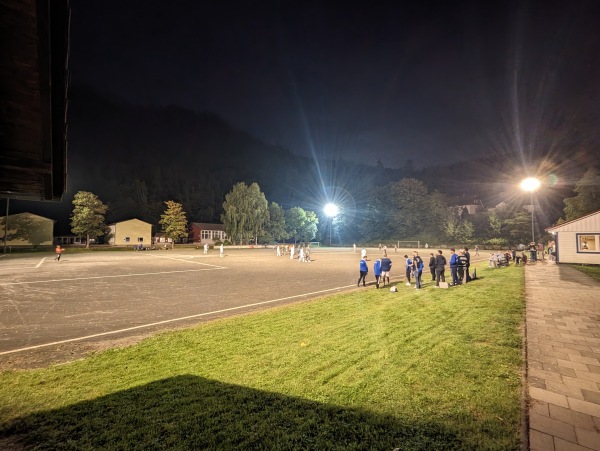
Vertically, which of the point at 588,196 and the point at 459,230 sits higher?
the point at 588,196

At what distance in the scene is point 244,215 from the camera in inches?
2478

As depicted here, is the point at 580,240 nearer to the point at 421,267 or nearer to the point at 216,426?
the point at 421,267

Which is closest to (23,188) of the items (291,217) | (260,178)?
(291,217)

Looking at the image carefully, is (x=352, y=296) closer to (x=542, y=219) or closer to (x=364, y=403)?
(x=364, y=403)

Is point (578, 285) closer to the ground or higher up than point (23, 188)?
closer to the ground

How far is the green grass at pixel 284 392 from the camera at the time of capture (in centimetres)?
293

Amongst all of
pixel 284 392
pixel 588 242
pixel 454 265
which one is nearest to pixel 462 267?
pixel 454 265

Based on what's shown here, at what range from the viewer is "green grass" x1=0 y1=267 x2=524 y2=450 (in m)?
2.93

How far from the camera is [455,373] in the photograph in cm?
432

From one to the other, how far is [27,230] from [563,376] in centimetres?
7508

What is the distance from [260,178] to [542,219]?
292 feet

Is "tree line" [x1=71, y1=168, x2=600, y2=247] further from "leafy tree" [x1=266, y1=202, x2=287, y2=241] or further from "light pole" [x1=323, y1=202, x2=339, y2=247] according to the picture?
"light pole" [x1=323, y1=202, x2=339, y2=247]

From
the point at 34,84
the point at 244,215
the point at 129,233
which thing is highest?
the point at 244,215

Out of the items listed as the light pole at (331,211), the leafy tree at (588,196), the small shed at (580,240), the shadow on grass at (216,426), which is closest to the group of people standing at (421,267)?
the shadow on grass at (216,426)
